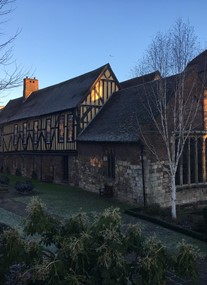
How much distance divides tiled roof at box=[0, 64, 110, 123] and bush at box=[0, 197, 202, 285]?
59.3ft

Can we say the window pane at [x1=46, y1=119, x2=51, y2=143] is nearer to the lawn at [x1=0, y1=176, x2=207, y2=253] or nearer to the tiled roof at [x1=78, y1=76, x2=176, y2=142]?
the lawn at [x1=0, y1=176, x2=207, y2=253]

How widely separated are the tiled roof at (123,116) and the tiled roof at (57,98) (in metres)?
2.22

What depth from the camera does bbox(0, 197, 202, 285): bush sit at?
4371mm

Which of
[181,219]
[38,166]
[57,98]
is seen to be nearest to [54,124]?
[57,98]

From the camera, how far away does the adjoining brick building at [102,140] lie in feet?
53.8

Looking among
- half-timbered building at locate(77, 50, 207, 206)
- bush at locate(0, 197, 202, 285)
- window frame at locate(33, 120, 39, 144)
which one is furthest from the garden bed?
window frame at locate(33, 120, 39, 144)

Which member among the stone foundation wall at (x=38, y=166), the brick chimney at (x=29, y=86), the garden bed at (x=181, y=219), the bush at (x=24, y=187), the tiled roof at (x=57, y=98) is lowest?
the garden bed at (x=181, y=219)

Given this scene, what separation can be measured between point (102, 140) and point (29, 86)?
20.9 meters

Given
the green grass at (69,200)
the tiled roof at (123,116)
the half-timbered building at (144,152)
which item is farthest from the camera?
the tiled roof at (123,116)

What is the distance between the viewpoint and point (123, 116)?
64.5 feet

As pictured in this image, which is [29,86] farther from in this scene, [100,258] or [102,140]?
[100,258]

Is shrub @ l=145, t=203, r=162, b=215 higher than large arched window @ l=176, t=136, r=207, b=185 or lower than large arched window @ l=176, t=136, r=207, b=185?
lower

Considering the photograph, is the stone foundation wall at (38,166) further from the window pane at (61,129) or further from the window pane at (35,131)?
the window pane at (35,131)

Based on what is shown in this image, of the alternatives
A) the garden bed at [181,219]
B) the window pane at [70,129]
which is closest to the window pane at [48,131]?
the window pane at [70,129]
